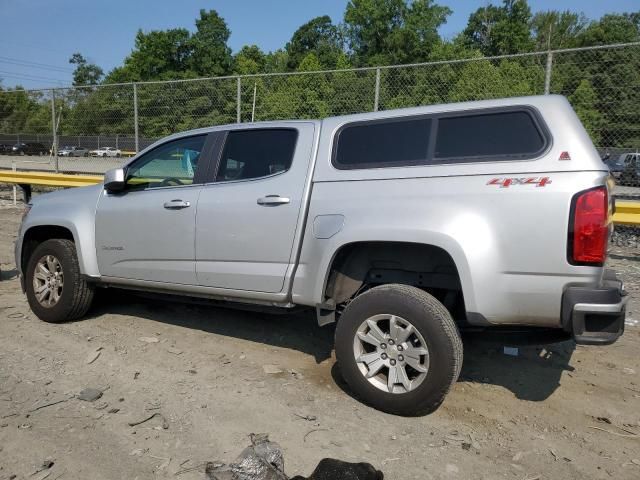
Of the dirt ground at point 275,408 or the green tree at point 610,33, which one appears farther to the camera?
the green tree at point 610,33

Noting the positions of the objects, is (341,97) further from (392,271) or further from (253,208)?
(392,271)

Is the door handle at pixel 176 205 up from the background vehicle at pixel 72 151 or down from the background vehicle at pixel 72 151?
down

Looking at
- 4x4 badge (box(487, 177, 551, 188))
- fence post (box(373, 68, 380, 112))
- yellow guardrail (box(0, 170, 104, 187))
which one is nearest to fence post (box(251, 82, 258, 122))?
fence post (box(373, 68, 380, 112))

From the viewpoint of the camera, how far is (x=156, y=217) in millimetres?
4492

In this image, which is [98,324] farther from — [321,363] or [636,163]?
[636,163]

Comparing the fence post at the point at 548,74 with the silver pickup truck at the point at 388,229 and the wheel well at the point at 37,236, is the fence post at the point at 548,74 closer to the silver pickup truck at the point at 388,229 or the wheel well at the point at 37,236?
the silver pickup truck at the point at 388,229

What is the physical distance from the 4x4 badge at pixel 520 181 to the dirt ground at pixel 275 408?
4.99 feet

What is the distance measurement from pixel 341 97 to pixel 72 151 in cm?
872

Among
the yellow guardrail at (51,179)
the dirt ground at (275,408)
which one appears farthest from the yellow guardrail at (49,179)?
the dirt ground at (275,408)

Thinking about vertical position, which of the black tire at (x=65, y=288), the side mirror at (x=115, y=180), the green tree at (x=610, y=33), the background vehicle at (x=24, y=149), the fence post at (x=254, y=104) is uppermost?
the green tree at (x=610, y=33)

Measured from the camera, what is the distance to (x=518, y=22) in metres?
62.2

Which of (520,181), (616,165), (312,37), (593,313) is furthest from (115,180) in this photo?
(312,37)

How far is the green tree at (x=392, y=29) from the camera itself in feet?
193

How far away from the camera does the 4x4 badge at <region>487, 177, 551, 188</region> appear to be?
9.76 feet
